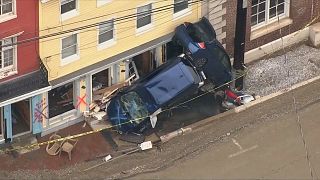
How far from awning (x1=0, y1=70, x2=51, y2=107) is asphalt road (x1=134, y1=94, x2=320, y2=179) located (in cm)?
596

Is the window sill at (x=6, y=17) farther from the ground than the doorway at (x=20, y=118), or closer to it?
farther from the ground

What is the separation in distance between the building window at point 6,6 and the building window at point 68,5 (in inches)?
98.7

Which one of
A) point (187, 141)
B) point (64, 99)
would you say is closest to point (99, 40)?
point (64, 99)

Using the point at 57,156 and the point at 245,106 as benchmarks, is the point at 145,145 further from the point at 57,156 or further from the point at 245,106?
the point at 245,106

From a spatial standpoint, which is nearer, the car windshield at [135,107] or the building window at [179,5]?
the car windshield at [135,107]

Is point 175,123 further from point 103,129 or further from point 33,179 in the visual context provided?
point 33,179

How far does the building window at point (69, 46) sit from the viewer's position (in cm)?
4369

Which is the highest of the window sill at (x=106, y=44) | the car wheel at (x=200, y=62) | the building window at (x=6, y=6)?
the building window at (x=6, y=6)

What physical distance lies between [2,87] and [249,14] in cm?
1392

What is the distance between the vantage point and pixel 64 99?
46.0 meters

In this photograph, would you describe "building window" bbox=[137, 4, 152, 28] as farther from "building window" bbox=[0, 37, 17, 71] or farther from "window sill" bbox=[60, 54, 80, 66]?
"building window" bbox=[0, 37, 17, 71]

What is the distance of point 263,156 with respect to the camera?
1754 inches

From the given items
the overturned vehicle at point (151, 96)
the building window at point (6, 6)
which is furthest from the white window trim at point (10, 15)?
the overturned vehicle at point (151, 96)

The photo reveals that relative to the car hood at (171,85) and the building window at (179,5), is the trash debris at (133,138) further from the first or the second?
the building window at (179,5)
